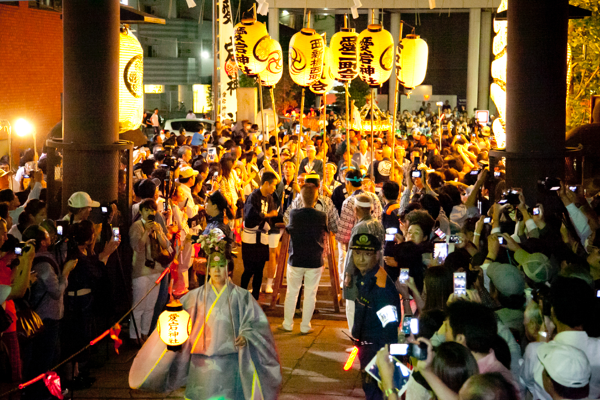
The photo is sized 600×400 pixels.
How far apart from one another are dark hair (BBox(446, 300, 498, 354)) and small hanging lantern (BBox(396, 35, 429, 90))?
8.70 meters

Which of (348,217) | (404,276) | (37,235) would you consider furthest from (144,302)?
(404,276)

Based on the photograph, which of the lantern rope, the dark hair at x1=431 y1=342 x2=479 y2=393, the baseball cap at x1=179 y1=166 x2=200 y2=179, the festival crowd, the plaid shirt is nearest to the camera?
the dark hair at x1=431 y1=342 x2=479 y2=393

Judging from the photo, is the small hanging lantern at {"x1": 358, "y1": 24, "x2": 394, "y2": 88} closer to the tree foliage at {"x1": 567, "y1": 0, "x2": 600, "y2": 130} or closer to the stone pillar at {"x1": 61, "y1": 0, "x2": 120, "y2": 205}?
the stone pillar at {"x1": 61, "y1": 0, "x2": 120, "y2": 205}

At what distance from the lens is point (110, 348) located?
7992 mm

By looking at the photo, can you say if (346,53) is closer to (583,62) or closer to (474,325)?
(583,62)

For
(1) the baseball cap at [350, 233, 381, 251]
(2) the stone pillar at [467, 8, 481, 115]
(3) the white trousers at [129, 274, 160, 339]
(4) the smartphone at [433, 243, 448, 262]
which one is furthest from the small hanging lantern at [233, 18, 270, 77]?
(2) the stone pillar at [467, 8, 481, 115]

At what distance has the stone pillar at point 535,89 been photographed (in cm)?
817

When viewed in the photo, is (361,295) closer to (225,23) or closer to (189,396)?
(189,396)

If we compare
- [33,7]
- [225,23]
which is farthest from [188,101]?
[33,7]

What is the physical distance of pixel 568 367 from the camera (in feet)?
11.3

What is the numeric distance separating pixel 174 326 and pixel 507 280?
2300 millimetres

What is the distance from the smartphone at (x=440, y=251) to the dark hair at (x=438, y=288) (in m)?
1.23

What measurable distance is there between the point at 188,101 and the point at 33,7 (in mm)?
18869

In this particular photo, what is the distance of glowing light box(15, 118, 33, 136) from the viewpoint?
1750 centimetres
